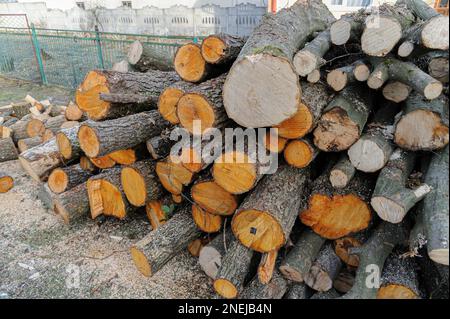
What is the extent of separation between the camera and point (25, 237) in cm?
337

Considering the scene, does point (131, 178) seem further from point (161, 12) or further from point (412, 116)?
point (161, 12)

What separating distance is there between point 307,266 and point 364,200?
670 mm

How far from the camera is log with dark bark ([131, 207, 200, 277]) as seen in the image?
8.70 ft

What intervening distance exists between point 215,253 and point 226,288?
1.16ft

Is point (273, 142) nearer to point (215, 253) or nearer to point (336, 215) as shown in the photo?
point (336, 215)

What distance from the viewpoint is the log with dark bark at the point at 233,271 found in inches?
93.1

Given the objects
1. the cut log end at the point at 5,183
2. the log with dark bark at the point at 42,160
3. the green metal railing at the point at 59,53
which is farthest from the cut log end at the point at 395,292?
the green metal railing at the point at 59,53

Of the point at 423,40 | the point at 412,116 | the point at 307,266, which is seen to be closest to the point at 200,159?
the point at 307,266

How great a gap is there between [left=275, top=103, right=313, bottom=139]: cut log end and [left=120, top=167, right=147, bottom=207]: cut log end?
147 cm

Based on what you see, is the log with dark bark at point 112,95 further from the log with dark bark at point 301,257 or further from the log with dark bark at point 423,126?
the log with dark bark at point 423,126

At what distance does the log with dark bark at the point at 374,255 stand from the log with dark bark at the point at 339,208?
0.43 feet

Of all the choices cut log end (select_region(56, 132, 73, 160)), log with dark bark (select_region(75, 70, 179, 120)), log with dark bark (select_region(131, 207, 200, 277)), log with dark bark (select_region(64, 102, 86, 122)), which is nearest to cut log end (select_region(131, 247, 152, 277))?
log with dark bark (select_region(131, 207, 200, 277))

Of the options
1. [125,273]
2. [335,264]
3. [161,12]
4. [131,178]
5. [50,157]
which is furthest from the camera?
[161,12]

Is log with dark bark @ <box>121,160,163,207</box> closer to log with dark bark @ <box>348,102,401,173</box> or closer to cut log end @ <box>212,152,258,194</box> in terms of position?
cut log end @ <box>212,152,258,194</box>
